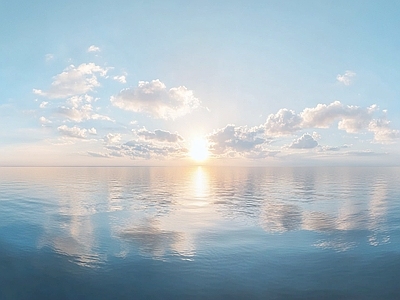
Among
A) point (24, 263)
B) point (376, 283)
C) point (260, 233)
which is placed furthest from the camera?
point (260, 233)

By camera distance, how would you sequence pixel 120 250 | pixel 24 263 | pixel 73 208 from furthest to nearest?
pixel 73 208, pixel 120 250, pixel 24 263

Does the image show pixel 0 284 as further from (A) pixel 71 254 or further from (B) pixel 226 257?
(B) pixel 226 257

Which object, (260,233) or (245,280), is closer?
(245,280)

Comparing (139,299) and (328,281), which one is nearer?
(139,299)

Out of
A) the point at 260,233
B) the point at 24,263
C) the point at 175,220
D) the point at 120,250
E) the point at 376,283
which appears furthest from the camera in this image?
the point at 175,220

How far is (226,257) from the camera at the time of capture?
29.1 m

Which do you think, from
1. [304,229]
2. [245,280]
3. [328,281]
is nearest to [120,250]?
[245,280]

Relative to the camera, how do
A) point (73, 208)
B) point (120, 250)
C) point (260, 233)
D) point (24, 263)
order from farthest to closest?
point (73, 208) < point (260, 233) < point (120, 250) < point (24, 263)

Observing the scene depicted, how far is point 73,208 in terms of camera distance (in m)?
55.3

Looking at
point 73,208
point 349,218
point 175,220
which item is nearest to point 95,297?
point 175,220

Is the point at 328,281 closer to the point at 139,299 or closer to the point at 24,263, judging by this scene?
the point at 139,299

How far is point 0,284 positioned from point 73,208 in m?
31.2

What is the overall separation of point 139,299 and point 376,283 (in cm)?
2059

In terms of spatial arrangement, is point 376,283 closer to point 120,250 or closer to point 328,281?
point 328,281
